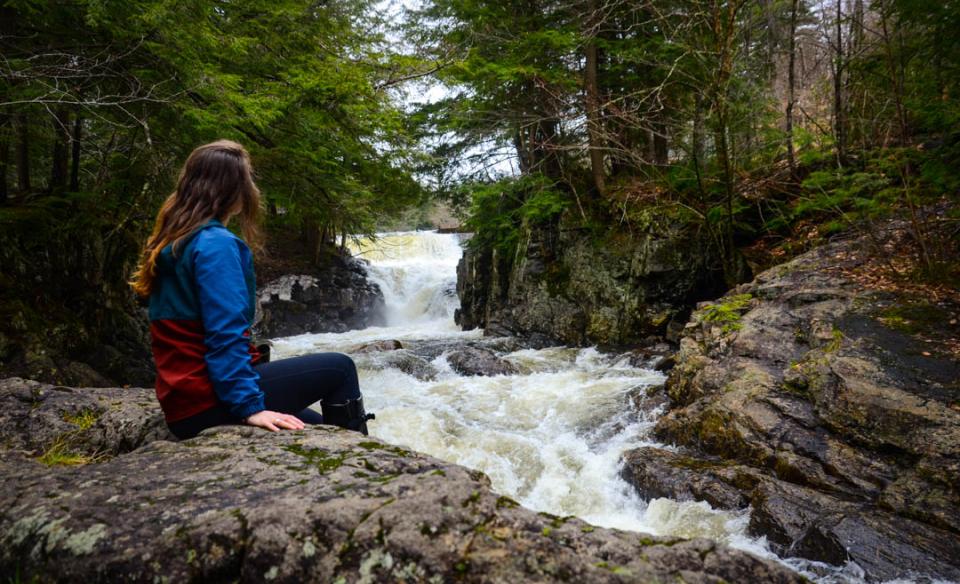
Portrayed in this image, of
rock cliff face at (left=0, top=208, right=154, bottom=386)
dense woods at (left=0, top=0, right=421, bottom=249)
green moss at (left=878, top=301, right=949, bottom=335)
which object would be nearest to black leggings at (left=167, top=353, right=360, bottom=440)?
dense woods at (left=0, top=0, right=421, bottom=249)

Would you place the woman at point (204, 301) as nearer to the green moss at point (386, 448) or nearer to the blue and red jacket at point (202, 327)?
the blue and red jacket at point (202, 327)

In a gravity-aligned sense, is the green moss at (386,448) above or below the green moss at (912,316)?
below

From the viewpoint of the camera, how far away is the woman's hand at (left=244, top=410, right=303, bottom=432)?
1.94 metres

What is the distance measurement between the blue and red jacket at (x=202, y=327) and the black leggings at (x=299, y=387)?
0.24 ft

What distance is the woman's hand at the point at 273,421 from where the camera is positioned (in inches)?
76.4

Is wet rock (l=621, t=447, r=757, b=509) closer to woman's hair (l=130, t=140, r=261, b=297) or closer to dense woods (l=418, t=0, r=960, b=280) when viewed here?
dense woods (l=418, t=0, r=960, b=280)

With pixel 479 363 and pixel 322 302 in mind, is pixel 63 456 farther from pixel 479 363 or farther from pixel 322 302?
pixel 322 302

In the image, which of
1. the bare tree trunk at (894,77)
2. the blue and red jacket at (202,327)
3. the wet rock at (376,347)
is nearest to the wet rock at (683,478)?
the blue and red jacket at (202,327)

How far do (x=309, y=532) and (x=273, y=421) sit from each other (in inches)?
33.7

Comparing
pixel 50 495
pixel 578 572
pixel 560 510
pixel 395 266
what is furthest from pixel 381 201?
pixel 395 266

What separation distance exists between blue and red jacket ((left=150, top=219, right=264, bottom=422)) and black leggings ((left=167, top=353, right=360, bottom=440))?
72 millimetres

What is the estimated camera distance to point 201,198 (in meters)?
2.01

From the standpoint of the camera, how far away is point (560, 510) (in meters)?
4.48

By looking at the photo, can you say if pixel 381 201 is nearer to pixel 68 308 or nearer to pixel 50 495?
pixel 68 308
